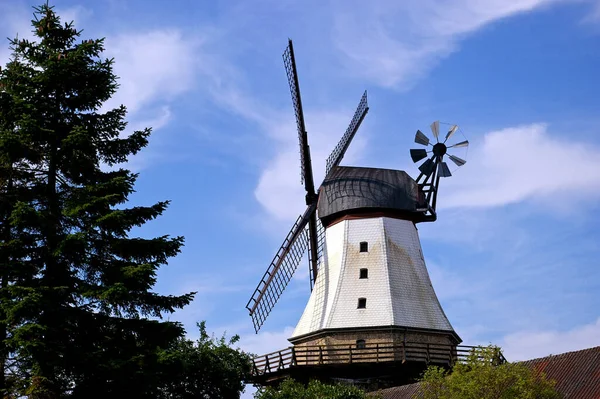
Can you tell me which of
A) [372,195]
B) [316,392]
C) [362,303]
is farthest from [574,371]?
[372,195]

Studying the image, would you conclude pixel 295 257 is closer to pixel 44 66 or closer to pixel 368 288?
pixel 368 288

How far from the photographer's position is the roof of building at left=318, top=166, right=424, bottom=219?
4359 centimetres

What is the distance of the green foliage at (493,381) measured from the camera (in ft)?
94.0

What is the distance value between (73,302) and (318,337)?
50.2 feet

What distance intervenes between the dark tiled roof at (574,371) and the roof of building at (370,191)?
1258cm

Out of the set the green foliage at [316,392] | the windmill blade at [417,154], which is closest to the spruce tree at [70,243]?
the green foliage at [316,392]

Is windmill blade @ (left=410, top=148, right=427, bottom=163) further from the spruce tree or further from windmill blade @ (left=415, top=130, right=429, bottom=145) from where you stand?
the spruce tree

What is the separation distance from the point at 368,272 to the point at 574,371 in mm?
12985

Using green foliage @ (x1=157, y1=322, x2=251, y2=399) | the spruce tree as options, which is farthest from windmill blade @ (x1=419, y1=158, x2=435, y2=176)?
the spruce tree

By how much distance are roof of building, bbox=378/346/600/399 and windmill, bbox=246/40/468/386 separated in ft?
24.3

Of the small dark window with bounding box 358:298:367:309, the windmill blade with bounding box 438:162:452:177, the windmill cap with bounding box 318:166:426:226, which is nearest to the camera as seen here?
the small dark window with bounding box 358:298:367:309

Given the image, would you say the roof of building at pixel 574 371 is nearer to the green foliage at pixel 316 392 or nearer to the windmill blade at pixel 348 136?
the green foliage at pixel 316 392

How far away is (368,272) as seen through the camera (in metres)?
42.4

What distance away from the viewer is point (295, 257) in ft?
151
